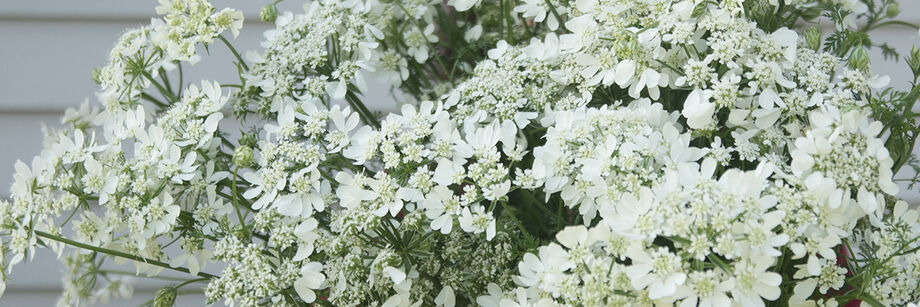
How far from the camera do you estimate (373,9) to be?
0.79 metres

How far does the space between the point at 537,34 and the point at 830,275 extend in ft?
1.36

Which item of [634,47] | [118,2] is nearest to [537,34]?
[634,47]

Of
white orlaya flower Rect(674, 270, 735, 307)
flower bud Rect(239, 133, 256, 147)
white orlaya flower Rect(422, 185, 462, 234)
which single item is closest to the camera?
white orlaya flower Rect(674, 270, 735, 307)

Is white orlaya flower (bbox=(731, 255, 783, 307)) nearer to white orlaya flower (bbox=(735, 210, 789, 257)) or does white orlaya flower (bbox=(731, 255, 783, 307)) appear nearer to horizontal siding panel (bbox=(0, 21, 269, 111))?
white orlaya flower (bbox=(735, 210, 789, 257))

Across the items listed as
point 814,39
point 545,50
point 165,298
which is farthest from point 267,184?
point 814,39

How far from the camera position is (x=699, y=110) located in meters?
0.55

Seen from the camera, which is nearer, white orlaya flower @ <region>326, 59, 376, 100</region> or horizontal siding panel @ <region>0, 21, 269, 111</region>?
white orlaya flower @ <region>326, 59, 376, 100</region>

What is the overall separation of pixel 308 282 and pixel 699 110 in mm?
286

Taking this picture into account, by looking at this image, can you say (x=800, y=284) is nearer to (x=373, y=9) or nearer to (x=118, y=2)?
(x=373, y=9)

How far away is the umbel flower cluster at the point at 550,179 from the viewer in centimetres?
49

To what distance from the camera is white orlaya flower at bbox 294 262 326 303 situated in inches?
22.6

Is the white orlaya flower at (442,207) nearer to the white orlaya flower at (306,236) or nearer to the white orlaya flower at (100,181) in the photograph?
the white orlaya flower at (306,236)

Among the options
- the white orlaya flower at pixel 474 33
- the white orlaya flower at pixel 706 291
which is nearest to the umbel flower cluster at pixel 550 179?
the white orlaya flower at pixel 706 291

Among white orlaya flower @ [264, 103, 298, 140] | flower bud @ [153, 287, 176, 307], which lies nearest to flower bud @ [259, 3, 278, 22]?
white orlaya flower @ [264, 103, 298, 140]
